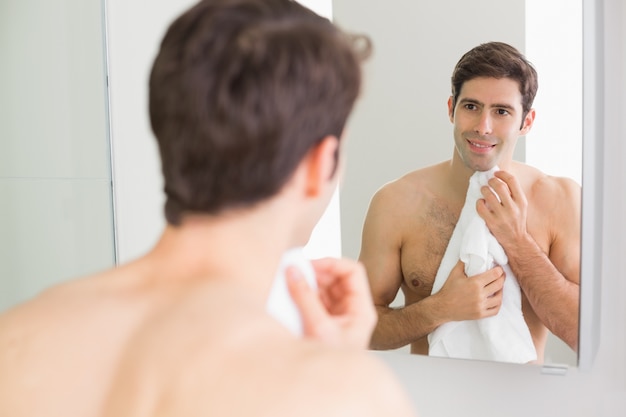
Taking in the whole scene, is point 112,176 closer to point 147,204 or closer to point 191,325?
point 147,204

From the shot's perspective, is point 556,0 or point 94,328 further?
point 556,0

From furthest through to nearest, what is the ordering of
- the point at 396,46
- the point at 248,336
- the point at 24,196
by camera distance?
the point at 24,196 → the point at 396,46 → the point at 248,336

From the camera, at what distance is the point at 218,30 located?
0.58 meters

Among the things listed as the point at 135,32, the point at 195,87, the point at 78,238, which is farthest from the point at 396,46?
the point at 195,87

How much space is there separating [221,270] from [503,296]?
0.83 metres

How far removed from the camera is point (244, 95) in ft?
1.86

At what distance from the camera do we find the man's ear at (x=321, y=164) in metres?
0.61

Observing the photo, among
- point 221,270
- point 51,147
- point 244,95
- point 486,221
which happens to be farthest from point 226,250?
point 51,147

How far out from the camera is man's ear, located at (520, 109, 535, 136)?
129 centimetres

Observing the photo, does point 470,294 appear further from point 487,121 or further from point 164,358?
point 164,358

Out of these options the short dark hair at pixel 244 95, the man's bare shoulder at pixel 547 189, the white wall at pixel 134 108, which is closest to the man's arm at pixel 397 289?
the man's bare shoulder at pixel 547 189

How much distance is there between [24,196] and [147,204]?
0.85ft

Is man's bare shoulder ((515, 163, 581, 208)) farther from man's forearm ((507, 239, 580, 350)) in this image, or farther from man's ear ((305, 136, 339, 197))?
man's ear ((305, 136, 339, 197))

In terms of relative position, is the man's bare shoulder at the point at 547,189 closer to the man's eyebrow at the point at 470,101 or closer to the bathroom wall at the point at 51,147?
the man's eyebrow at the point at 470,101
